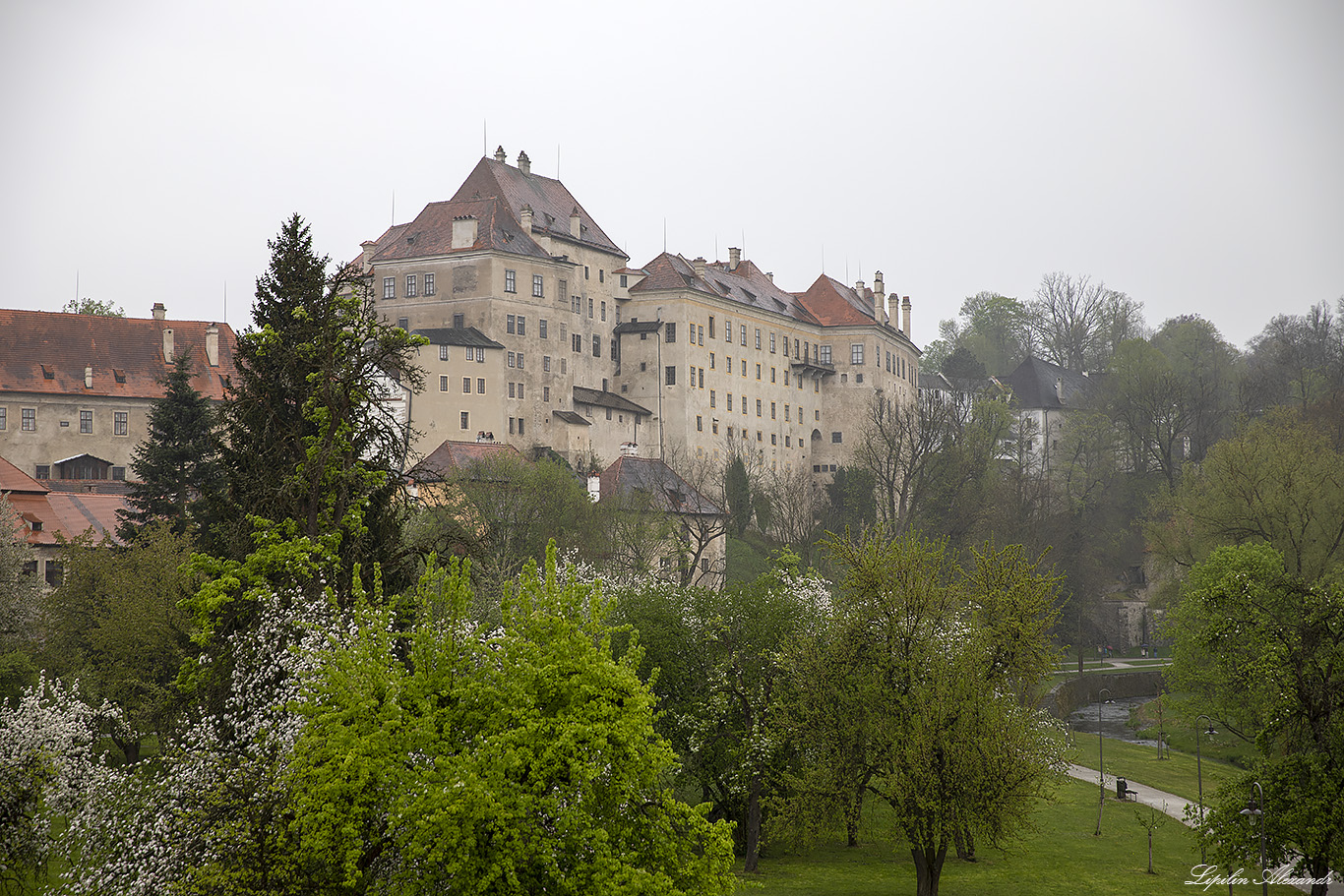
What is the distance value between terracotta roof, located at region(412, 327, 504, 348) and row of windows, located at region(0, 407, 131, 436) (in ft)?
59.6

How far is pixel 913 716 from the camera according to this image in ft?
91.0

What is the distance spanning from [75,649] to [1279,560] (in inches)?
1611

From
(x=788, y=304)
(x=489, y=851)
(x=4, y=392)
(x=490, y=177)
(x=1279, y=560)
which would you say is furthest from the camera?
(x=788, y=304)

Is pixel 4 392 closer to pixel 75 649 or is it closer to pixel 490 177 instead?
pixel 490 177

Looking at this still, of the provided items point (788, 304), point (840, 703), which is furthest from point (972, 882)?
point (788, 304)

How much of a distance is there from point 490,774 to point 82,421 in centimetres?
6758

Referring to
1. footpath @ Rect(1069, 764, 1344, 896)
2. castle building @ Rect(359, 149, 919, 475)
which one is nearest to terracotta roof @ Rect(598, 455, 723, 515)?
castle building @ Rect(359, 149, 919, 475)

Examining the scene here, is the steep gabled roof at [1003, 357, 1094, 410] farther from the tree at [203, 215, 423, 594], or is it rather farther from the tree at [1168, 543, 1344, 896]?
the tree at [203, 215, 423, 594]

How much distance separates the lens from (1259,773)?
82.8 feet

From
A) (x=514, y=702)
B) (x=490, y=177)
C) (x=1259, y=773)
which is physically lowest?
(x=1259, y=773)

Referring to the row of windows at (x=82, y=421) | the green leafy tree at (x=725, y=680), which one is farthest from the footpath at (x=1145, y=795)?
the row of windows at (x=82, y=421)

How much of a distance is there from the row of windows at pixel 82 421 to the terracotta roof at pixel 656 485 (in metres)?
28.4

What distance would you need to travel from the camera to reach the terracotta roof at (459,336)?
8531 centimetres

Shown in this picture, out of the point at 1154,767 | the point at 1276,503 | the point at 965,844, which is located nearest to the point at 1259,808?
the point at 965,844
